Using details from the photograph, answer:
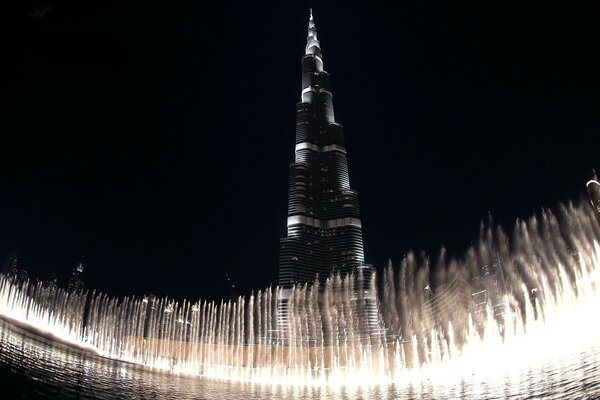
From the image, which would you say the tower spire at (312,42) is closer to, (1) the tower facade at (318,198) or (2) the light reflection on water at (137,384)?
(1) the tower facade at (318,198)

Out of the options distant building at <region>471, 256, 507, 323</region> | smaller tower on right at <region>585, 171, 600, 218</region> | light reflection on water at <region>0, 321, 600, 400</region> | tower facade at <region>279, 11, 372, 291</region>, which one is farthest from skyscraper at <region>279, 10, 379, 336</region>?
light reflection on water at <region>0, 321, 600, 400</region>

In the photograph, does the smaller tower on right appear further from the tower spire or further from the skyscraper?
the tower spire

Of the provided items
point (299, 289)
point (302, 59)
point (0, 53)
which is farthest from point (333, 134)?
point (0, 53)

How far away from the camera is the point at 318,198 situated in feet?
538

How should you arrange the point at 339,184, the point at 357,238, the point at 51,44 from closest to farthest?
the point at 51,44 → the point at 357,238 → the point at 339,184

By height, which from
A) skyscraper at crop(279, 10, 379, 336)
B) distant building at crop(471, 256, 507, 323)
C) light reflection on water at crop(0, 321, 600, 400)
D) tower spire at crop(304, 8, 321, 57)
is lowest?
light reflection on water at crop(0, 321, 600, 400)

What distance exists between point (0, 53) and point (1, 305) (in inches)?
2519

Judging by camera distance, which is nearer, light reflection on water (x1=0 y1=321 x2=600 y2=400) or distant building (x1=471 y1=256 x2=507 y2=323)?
light reflection on water (x1=0 y1=321 x2=600 y2=400)

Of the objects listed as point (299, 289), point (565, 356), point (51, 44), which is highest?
point (299, 289)

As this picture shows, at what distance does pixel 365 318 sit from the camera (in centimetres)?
13088

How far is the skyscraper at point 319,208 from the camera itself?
139125 millimetres

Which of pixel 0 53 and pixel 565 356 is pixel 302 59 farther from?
pixel 0 53

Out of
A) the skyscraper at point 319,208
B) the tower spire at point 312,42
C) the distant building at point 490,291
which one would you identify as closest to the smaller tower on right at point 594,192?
the distant building at point 490,291

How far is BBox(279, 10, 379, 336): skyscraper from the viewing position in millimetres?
139125
